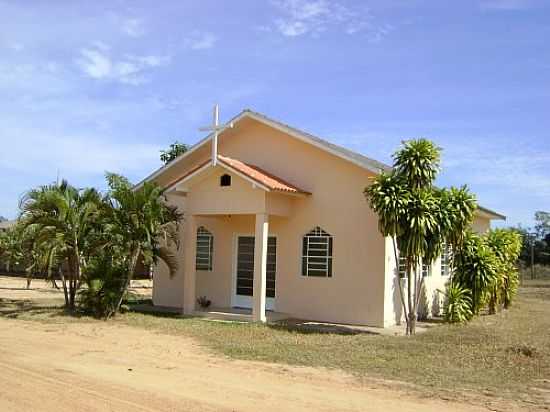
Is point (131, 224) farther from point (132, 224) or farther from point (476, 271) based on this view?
point (476, 271)

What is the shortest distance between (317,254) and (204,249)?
13.2 feet

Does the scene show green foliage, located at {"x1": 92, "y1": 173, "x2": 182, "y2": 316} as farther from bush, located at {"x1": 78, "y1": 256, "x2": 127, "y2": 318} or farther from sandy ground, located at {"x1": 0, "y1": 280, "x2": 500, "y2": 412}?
sandy ground, located at {"x1": 0, "y1": 280, "x2": 500, "y2": 412}

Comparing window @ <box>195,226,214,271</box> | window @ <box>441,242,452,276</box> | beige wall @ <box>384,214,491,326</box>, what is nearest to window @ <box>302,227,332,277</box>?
beige wall @ <box>384,214,491,326</box>

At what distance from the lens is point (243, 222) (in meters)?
17.6

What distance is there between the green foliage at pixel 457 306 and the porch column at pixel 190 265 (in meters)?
7.00

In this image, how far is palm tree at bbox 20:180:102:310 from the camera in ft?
51.2

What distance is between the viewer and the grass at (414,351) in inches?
343

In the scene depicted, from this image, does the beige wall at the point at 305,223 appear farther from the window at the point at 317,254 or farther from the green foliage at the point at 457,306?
the green foliage at the point at 457,306

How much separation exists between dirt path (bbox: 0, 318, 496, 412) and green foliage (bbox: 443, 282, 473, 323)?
7.86 metres

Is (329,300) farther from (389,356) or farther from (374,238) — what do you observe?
(389,356)

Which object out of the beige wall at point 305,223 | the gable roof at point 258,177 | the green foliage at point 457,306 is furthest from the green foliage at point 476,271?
the gable roof at point 258,177

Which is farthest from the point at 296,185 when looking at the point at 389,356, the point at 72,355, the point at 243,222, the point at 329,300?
the point at 72,355

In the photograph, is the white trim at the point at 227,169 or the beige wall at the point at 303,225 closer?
the white trim at the point at 227,169

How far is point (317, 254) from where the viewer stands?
16.1 metres
